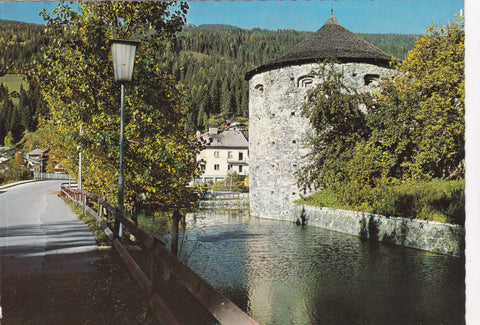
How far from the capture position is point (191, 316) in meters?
4.83

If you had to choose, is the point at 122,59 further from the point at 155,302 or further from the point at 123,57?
the point at 155,302

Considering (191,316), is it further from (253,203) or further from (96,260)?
(253,203)

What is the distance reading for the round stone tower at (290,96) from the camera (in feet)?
65.4

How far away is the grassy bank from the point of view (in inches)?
446

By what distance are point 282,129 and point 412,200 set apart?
31.1 feet

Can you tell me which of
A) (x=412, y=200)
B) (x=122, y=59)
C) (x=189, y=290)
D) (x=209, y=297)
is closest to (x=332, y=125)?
(x=412, y=200)

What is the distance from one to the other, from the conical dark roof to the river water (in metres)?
9.66

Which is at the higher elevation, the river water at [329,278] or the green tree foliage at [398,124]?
the green tree foliage at [398,124]

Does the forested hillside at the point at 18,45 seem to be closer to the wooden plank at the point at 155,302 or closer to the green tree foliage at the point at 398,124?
the wooden plank at the point at 155,302

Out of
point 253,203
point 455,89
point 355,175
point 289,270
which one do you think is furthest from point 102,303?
point 253,203

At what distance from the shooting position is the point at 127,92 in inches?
270

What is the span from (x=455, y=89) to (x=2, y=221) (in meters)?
13.8

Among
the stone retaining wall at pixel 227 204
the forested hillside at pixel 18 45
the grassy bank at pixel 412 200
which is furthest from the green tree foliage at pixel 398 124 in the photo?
the forested hillside at pixel 18 45

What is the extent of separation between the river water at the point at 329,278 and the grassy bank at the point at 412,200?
1.18 meters
